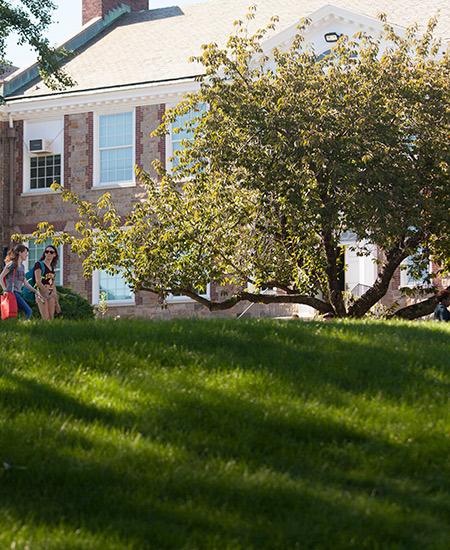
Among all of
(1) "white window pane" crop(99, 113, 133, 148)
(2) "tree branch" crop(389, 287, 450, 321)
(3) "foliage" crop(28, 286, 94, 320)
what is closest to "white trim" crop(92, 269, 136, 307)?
(1) "white window pane" crop(99, 113, 133, 148)

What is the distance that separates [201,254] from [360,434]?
1436 centimetres

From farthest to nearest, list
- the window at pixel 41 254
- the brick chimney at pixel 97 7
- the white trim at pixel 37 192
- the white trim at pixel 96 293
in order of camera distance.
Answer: the brick chimney at pixel 97 7
the white trim at pixel 37 192
the window at pixel 41 254
the white trim at pixel 96 293

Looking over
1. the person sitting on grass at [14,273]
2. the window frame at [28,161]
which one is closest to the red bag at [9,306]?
the person sitting on grass at [14,273]

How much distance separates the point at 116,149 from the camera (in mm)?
34906

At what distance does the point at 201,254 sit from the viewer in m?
22.4

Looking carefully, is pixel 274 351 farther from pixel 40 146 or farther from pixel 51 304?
pixel 40 146

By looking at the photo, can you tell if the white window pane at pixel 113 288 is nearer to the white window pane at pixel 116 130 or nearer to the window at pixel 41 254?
the window at pixel 41 254

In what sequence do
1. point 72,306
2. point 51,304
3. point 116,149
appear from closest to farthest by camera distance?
point 51,304, point 72,306, point 116,149

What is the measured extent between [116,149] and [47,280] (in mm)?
18190

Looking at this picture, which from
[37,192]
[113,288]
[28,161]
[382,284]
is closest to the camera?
[382,284]

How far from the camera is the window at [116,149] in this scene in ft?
114

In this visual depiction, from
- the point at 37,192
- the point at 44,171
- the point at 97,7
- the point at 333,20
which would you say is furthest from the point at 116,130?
the point at 97,7

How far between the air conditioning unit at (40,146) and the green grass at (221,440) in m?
25.6

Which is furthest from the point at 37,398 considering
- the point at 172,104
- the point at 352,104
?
the point at 172,104
